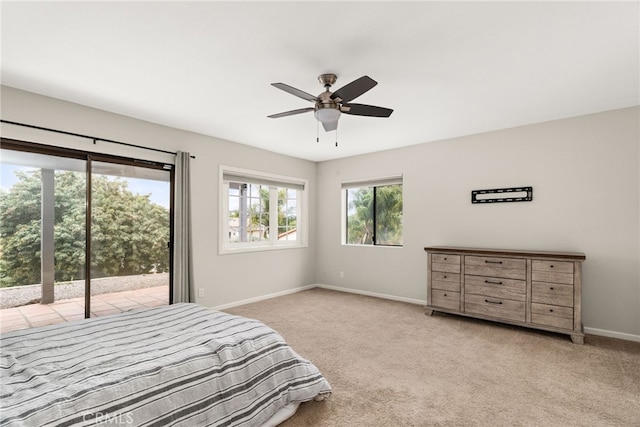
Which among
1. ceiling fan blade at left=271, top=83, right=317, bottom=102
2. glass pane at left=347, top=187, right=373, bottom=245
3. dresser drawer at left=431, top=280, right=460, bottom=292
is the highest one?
ceiling fan blade at left=271, top=83, right=317, bottom=102

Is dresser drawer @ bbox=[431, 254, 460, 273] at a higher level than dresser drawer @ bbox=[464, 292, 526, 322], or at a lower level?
higher

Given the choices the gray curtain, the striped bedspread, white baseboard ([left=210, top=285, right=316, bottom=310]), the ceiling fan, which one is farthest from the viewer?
white baseboard ([left=210, top=285, right=316, bottom=310])

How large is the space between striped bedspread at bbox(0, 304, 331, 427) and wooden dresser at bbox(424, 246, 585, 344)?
250cm

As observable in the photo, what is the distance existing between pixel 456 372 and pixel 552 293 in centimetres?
159

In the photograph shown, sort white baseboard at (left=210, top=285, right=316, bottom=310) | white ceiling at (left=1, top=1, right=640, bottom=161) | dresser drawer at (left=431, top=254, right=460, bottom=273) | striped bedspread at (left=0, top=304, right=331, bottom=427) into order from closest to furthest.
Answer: striped bedspread at (left=0, top=304, right=331, bottom=427)
white ceiling at (left=1, top=1, right=640, bottom=161)
dresser drawer at (left=431, top=254, right=460, bottom=273)
white baseboard at (left=210, top=285, right=316, bottom=310)

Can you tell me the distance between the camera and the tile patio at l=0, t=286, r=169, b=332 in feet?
9.91

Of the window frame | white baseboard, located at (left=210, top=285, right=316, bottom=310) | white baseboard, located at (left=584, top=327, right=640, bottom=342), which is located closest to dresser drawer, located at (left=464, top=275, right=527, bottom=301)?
white baseboard, located at (left=584, top=327, right=640, bottom=342)

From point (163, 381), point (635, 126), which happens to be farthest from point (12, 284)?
point (635, 126)

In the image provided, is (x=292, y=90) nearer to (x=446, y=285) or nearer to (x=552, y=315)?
(x=446, y=285)

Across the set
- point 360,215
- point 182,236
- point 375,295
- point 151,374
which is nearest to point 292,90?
point 151,374

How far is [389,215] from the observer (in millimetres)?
5402

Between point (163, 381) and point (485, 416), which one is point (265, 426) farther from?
point (485, 416)

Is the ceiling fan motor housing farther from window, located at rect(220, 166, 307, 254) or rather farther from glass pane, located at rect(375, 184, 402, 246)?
glass pane, located at rect(375, 184, 402, 246)

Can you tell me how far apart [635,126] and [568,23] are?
230cm
